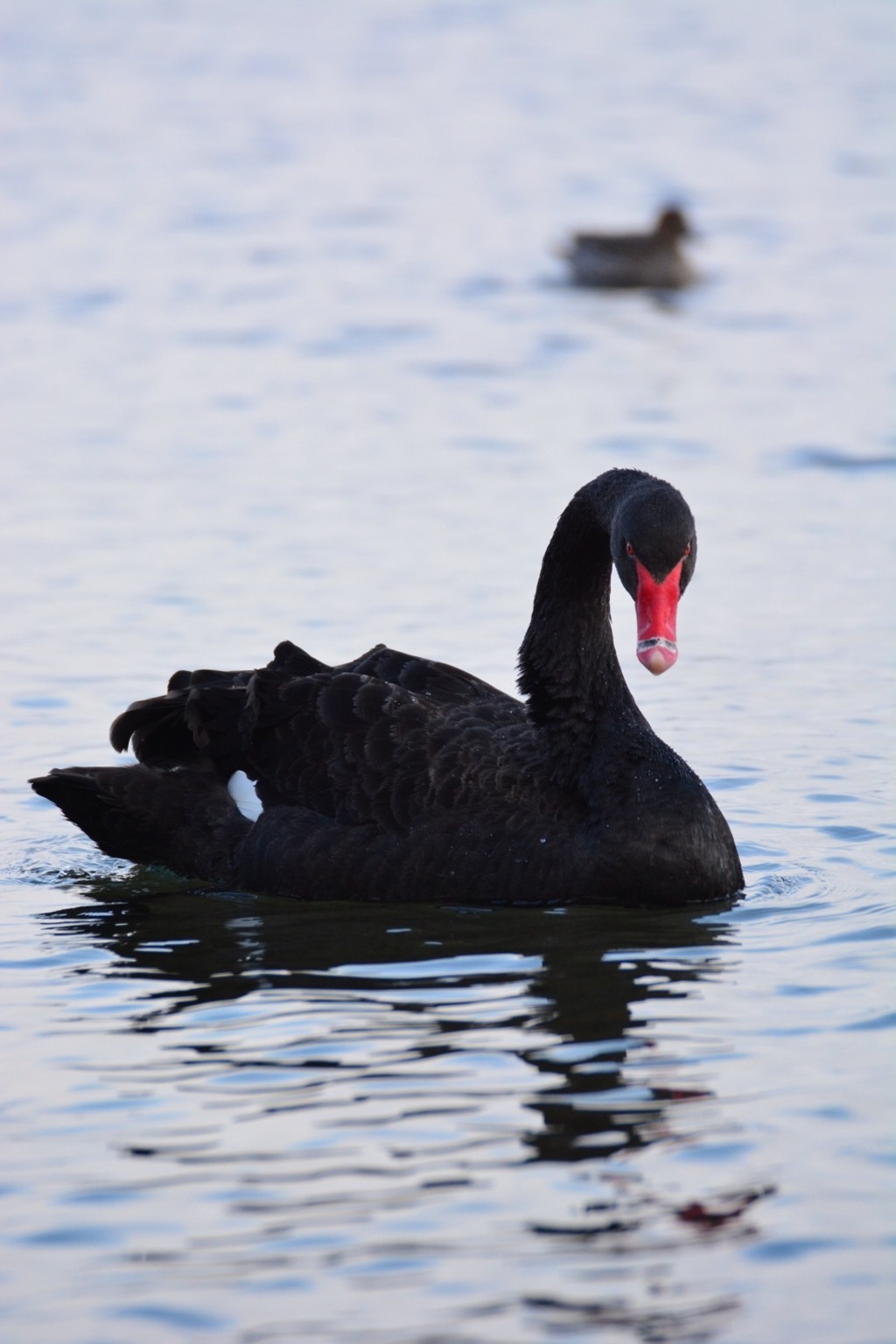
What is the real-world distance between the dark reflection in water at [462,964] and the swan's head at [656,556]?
940 millimetres

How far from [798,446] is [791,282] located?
662 centimetres

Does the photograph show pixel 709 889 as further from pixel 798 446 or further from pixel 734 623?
pixel 798 446

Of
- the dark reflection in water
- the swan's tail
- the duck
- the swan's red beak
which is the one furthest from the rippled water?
the swan's red beak

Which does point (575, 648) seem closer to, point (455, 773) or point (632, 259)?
point (455, 773)

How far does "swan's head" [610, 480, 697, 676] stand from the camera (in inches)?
289

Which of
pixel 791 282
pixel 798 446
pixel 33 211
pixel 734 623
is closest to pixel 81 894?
pixel 734 623

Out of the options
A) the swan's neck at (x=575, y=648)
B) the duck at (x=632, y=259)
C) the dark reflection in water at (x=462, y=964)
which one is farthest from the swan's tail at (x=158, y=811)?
the duck at (x=632, y=259)

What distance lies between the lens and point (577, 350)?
19.1m

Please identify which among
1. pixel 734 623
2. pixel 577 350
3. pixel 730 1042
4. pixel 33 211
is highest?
pixel 33 211

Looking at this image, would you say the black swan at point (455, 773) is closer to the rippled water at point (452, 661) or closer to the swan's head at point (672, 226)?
the rippled water at point (452, 661)

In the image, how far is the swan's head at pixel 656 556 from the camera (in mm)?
7332

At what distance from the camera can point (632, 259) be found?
72.5 feet

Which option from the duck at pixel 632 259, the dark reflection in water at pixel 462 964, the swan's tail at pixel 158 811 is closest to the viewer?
the dark reflection in water at pixel 462 964

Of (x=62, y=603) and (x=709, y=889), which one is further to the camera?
(x=62, y=603)
